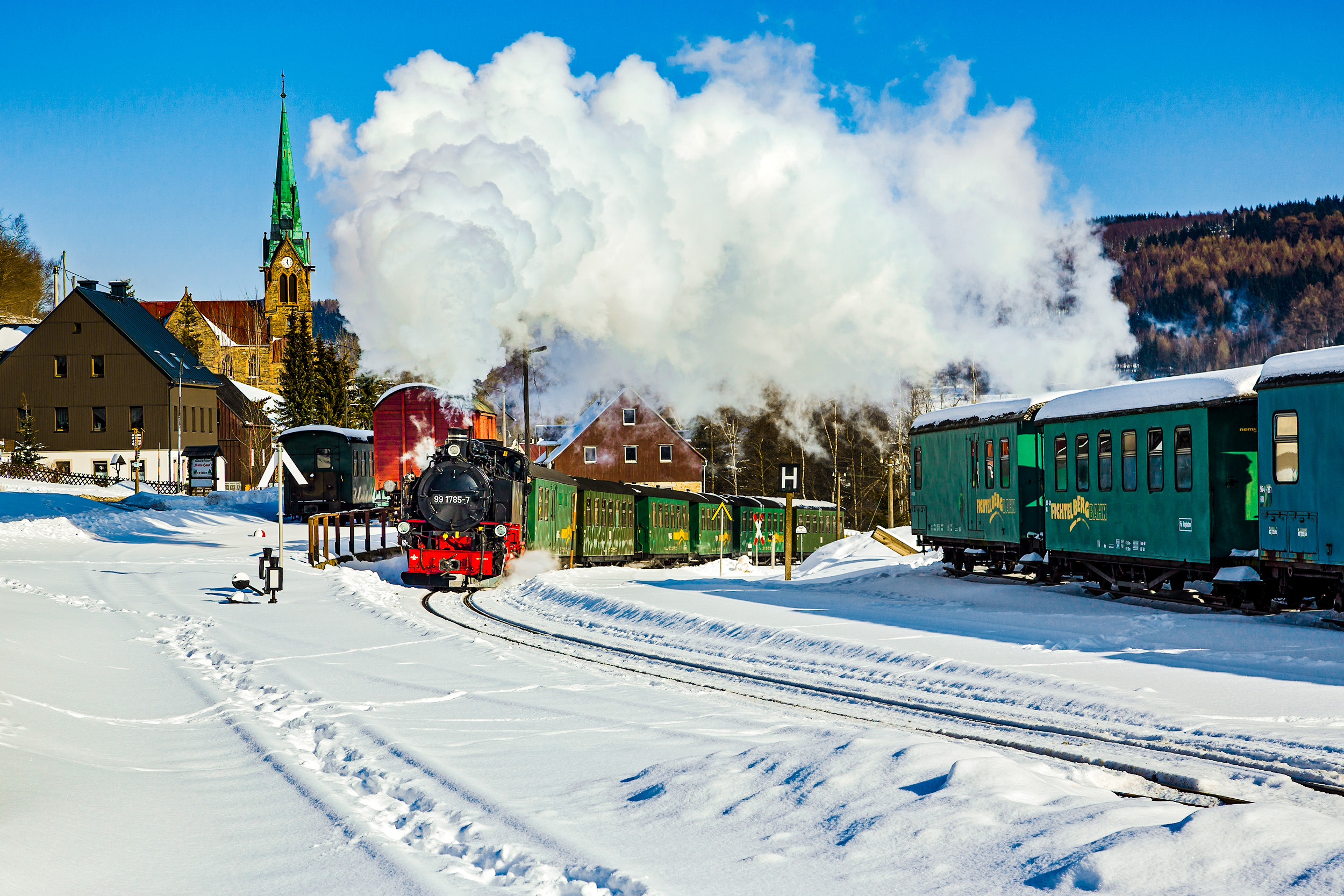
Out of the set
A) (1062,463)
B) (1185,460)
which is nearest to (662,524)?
(1062,463)

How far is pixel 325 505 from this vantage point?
46594mm

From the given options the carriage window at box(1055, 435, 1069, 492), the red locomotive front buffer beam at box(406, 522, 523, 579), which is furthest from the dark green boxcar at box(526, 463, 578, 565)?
the carriage window at box(1055, 435, 1069, 492)

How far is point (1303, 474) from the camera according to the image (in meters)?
14.8

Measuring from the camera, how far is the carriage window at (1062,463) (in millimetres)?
20328

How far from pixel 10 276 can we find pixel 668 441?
169 ft

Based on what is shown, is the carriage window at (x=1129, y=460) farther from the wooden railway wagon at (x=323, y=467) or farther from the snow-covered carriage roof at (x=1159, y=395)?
the wooden railway wagon at (x=323, y=467)

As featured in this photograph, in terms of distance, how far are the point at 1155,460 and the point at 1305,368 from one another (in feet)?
10.7

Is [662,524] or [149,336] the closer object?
[662,524]

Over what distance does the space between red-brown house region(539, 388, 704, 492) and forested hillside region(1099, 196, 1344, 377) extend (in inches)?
1567

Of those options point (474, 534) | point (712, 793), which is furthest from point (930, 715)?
point (474, 534)

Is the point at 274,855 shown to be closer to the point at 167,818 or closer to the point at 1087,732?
the point at 167,818

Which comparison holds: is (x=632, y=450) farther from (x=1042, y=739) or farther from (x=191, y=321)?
(x=191, y=321)

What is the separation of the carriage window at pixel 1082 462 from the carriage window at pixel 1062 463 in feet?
0.96

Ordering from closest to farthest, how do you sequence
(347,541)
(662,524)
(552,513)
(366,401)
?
1. (552,513)
2. (347,541)
3. (662,524)
4. (366,401)
